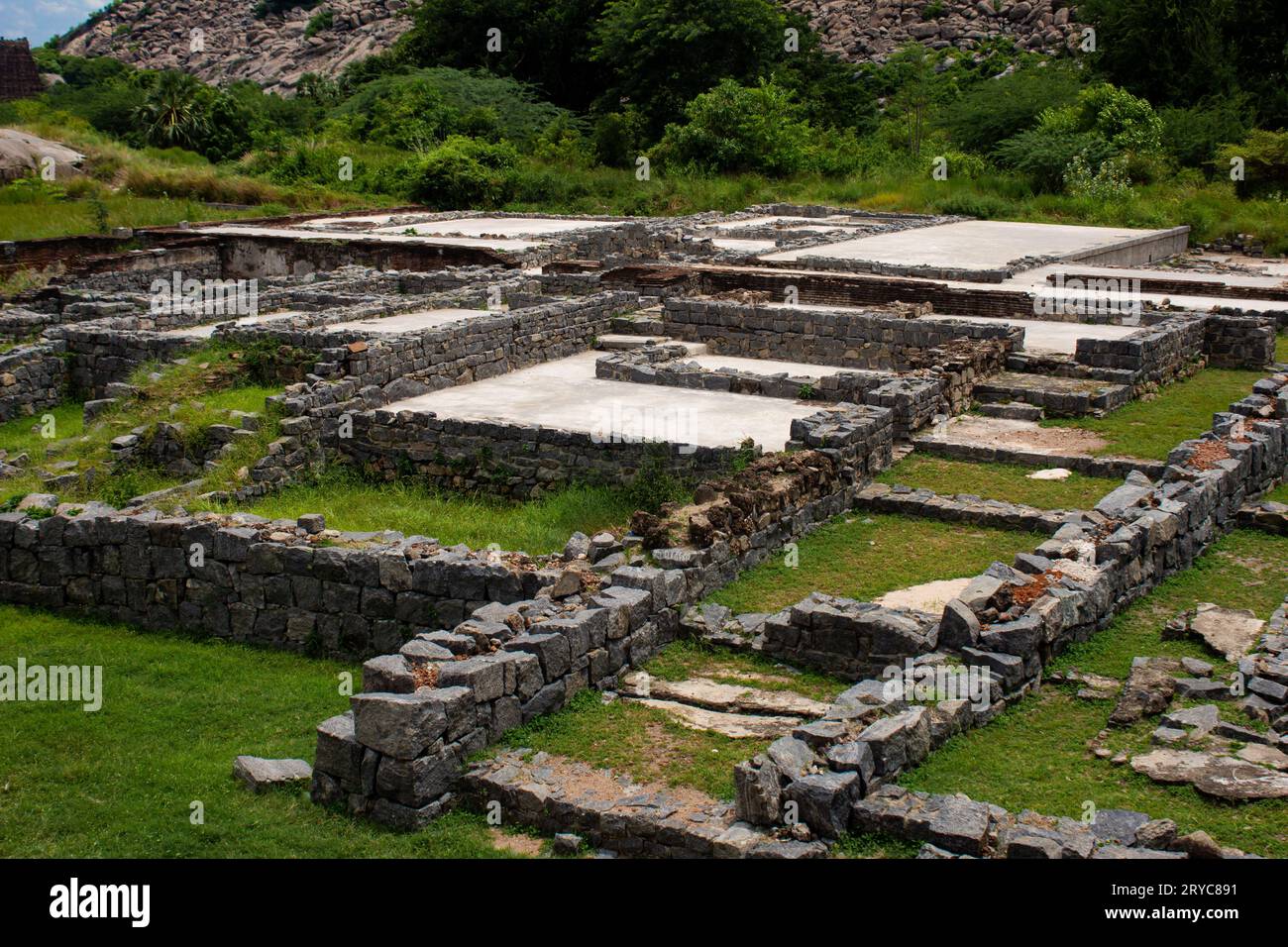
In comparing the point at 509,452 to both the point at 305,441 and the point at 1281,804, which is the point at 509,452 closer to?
the point at 305,441

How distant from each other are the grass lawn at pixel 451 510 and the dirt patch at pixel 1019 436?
156 inches

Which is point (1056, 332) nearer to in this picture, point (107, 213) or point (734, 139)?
point (107, 213)

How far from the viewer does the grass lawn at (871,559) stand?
10844mm

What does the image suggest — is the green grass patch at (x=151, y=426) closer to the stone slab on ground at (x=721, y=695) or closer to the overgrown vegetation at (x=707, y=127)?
the stone slab on ground at (x=721, y=695)

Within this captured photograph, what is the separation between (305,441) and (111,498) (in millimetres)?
2273

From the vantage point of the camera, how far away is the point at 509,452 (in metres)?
15.1

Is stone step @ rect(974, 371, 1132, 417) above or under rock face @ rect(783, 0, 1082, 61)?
under

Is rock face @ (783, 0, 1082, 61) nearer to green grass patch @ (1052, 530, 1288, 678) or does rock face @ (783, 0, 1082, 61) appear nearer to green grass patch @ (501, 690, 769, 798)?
green grass patch @ (1052, 530, 1288, 678)

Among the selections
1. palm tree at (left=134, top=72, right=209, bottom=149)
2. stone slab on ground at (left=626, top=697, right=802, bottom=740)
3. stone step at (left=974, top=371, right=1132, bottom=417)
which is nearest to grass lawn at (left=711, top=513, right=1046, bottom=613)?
stone slab on ground at (left=626, top=697, right=802, bottom=740)

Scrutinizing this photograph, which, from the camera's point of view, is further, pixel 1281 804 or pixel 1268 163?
pixel 1268 163

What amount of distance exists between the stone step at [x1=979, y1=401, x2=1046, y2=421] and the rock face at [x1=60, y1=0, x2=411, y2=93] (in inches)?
2464

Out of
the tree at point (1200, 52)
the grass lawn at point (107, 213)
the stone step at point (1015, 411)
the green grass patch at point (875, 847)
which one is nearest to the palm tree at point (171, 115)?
the grass lawn at point (107, 213)

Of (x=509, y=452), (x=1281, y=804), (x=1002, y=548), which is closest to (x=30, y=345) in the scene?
(x=509, y=452)

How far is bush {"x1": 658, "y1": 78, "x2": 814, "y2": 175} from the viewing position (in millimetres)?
40188
